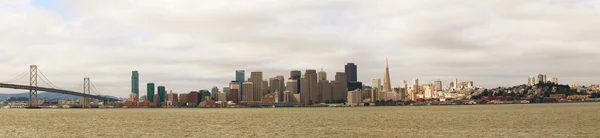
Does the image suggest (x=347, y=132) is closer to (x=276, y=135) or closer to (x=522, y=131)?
(x=276, y=135)

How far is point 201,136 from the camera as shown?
58.3 meters

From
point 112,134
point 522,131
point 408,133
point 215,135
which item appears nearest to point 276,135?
point 215,135

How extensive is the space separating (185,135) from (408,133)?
71.6 feet

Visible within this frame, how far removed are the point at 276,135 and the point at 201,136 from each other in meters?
7.22

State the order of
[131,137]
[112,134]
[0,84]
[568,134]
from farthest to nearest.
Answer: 1. [0,84]
2. [112,134]
3. [131,137]
4. [568,134]

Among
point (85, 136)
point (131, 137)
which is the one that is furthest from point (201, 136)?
point (85, 136)

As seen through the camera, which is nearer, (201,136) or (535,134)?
(535,134)

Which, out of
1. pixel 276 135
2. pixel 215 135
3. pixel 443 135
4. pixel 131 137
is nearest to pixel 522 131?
pixel 443 135

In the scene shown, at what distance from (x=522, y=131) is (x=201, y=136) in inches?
1199

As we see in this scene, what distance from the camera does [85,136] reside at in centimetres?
5950

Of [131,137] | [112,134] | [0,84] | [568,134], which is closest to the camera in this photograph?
[568,134]

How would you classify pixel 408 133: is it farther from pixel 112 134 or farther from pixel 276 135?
pixel 112 134

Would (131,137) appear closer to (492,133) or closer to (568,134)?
(492,133)

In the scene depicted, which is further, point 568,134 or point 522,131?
point 522,131
